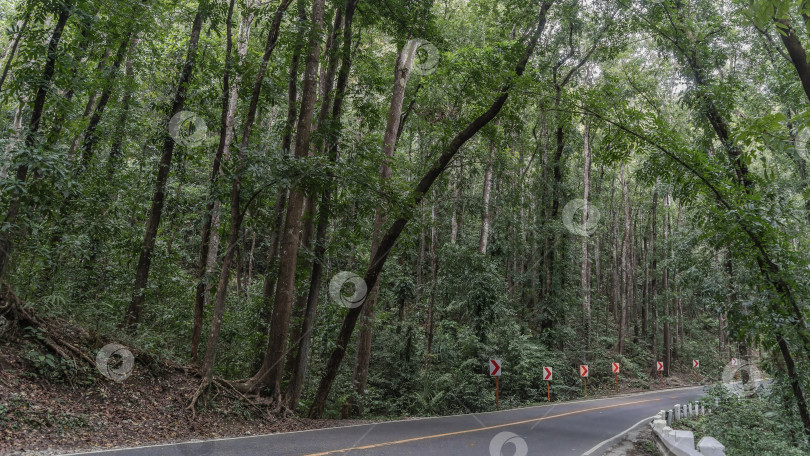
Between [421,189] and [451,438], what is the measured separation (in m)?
5.66

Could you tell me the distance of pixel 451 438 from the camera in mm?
9820

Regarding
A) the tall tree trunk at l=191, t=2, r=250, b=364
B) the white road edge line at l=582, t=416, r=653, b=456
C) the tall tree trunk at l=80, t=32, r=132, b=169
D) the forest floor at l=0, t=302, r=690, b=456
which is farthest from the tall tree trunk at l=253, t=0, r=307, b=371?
the white road edge line at l=582, t=416, r=653, b=456

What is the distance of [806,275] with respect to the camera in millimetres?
7832

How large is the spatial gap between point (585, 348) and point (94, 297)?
24183 mm

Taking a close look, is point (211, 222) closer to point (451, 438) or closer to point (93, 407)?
point (93, 407)

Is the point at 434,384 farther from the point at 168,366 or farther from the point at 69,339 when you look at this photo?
the point at 69,339

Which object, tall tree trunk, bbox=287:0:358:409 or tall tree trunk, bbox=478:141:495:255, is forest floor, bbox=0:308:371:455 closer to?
tall tree trunk, bbox=287:0:358:409

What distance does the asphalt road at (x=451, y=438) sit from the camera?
7.14 m

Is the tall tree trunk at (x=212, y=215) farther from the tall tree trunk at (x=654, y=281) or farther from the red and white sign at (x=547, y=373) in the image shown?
the tall tree trunk at (x=654, y=281)

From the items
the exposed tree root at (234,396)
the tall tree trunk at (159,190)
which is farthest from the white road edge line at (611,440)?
the tall tree trunk at (159,190)

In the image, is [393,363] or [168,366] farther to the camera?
[393,363]

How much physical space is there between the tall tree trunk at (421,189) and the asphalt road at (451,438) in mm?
1659

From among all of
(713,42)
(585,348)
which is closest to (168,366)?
(713,42)

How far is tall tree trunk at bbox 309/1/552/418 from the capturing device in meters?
10.2
